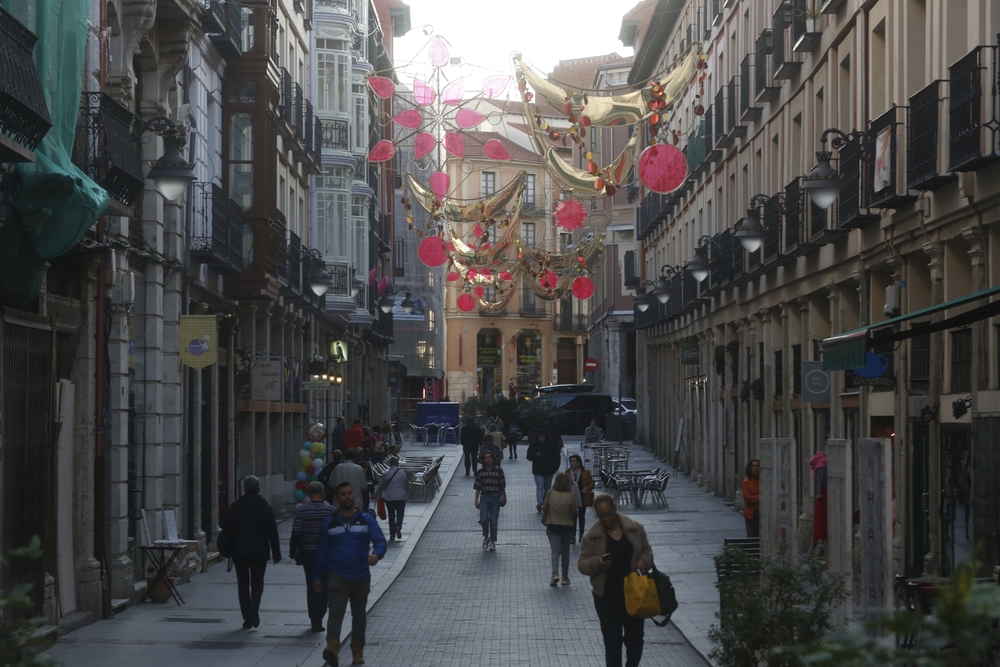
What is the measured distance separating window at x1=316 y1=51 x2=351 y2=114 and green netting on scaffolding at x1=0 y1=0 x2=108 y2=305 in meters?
23.5

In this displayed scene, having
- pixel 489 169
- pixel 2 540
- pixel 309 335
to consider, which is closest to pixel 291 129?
pixel 309 335

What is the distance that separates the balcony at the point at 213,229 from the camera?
21.4 m

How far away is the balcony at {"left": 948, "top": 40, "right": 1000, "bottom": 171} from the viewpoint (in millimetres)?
13930

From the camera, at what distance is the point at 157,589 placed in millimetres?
17938

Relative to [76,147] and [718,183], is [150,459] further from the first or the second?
[718,183]

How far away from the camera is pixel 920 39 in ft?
59.6

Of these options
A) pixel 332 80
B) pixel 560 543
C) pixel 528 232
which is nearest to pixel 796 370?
pixel 560 543

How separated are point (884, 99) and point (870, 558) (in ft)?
39.2

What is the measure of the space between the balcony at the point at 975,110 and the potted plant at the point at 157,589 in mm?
10258

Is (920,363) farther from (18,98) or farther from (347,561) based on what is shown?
(18,98)

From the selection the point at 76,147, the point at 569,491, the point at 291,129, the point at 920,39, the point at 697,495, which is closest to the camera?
the point at 76,147

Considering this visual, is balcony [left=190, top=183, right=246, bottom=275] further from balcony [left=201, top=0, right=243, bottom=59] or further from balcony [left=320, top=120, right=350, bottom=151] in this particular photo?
balcony [left=320, top=120, right=350, bottom=151]

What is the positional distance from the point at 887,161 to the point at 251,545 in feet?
28.4

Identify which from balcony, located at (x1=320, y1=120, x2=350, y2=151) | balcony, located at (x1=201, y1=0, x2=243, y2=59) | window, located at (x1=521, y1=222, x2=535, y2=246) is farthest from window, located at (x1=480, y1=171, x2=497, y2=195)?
balcony, located at (x1=201, y1=0, x2=243, y2=59)
